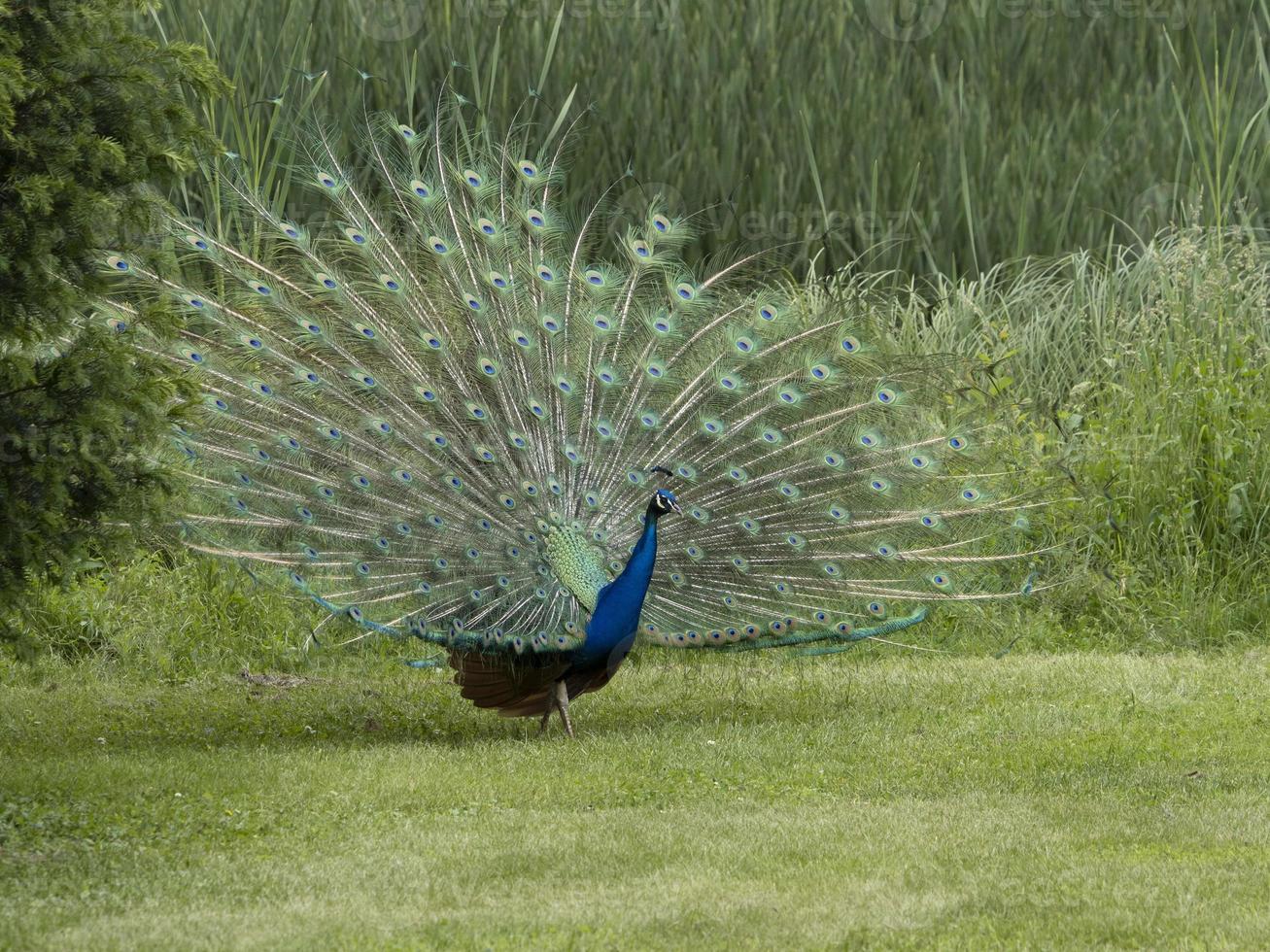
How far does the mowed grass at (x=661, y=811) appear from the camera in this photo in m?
4.99

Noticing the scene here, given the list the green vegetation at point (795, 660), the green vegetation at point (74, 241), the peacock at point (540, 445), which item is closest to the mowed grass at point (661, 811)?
the green vegetation at point (795, 660)

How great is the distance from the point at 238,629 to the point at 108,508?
3.88m

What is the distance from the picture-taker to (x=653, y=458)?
7781mm

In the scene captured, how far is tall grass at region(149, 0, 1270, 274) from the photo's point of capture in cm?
1295

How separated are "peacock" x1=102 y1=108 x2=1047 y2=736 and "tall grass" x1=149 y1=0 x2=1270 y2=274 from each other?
4.92 m

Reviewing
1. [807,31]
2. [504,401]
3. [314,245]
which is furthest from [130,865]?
[807,31]

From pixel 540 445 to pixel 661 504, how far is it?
656mm

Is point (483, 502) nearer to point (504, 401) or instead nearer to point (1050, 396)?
point (504, 401)
